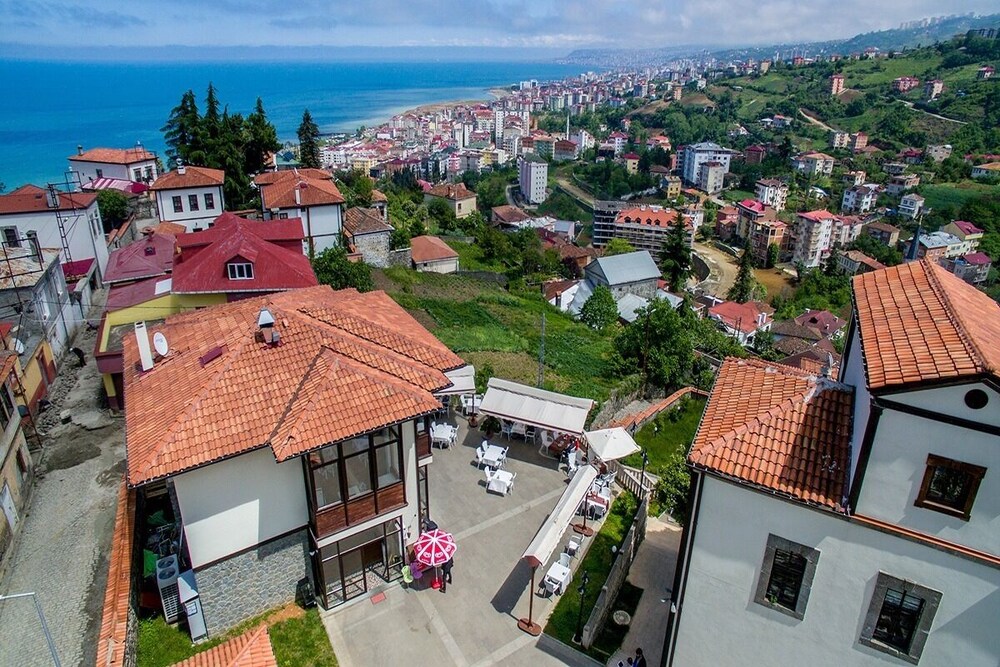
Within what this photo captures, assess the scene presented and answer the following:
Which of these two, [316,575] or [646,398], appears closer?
[316,575]

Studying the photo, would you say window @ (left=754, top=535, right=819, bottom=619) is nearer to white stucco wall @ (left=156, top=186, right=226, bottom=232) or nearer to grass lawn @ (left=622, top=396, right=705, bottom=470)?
grass lawn @ (left=622, top=396, right=705, bottom=470)

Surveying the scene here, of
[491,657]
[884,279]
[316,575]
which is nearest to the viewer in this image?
[884,279]

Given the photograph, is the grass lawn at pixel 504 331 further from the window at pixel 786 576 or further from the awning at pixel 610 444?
the window at pixel 786 576

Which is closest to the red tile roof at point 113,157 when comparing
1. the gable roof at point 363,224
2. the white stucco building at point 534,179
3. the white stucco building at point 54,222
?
the white stucco building at point 54,222

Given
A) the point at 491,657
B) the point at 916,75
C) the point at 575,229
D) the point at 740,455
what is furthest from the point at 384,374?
the point at 916,75

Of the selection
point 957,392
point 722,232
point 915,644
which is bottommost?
point 722,232

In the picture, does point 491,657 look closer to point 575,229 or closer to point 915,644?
point 915,644

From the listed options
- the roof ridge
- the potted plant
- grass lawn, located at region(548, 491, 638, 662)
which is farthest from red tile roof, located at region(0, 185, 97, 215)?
the roof ridge
